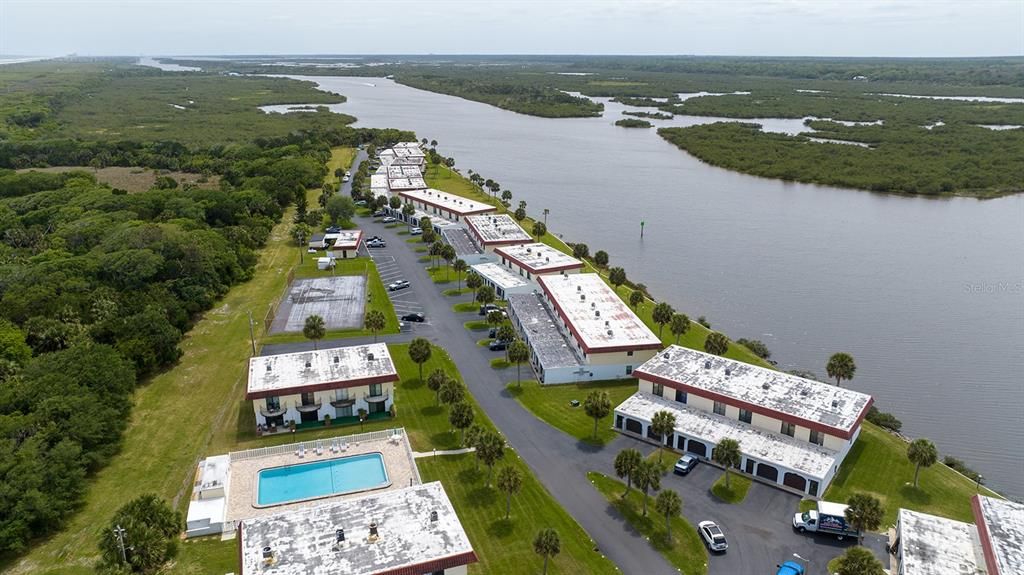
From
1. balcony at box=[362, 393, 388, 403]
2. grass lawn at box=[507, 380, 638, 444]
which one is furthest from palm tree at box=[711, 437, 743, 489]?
balcony at box=[362, 393, 388, 403]

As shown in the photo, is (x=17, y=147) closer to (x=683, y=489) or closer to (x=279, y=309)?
(x=279, y=309)

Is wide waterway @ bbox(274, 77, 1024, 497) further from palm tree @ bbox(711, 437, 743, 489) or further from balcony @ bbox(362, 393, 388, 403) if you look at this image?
balcony @ bbox(362, 393, 388, 403)

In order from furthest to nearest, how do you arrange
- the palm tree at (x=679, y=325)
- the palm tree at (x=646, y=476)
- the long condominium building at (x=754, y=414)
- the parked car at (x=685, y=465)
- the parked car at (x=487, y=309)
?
the parked car at (x=487, y=309)
the palm tree at (x=679, y=325)
the parked car at (x=685, y=465)
the long condominium building at (x=754, y=414)
the palm tree at (x=646, y=476)

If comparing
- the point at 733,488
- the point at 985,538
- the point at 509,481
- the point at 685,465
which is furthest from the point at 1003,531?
the point at 509,481

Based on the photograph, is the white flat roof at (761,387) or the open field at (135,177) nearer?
the white flat roof at (761,387)

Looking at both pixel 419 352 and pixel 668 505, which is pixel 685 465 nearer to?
pixel 668 505

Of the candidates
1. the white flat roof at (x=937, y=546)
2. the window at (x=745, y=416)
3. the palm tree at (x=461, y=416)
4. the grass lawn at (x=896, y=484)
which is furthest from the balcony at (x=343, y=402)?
the white flat roof at (x=937, y=546)

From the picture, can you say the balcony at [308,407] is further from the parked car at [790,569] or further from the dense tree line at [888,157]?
the dense tree line at [888,157]
